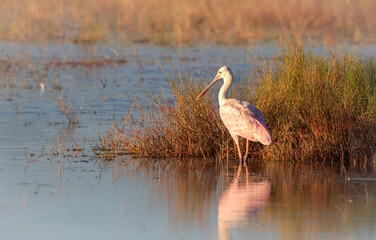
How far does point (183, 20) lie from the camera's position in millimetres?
33188

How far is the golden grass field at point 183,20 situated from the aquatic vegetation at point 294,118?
17.6 meters

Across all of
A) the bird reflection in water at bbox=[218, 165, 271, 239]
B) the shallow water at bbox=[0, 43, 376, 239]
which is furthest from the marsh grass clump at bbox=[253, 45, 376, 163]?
the bird reflection in water at bbox=[218, 165, 271, 239]

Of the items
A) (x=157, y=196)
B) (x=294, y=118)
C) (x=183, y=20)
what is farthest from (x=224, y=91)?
(x=183, y=20)

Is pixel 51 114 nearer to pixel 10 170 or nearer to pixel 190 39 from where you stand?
pixel 10 170

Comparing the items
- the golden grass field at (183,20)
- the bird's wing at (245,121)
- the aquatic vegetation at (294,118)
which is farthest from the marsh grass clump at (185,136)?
the golden grass field at (183,20)

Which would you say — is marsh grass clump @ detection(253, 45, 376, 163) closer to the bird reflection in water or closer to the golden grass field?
the bird reflection in water

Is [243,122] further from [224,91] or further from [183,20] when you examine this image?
[183,20]

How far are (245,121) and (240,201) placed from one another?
87.2 inches

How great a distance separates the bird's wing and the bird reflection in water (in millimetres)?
570

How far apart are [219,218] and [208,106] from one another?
3.93 meters

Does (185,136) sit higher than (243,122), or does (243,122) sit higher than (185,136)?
(243,122)

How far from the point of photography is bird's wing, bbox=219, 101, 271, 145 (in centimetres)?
1052

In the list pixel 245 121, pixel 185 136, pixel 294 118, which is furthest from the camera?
pixel 185 136

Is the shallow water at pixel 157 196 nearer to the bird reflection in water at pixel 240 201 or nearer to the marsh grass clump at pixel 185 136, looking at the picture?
the bird reflection in water at pixel 240 201
